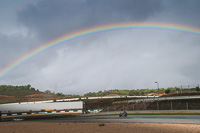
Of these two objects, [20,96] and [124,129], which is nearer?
[124,129]

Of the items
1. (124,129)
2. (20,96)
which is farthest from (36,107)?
(20,96)

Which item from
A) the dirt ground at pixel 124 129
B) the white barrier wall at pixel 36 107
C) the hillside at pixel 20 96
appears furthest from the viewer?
Result: the hillside at pixel 20 96

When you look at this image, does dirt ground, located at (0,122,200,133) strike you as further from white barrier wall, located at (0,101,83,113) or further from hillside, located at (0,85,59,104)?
hillside, located at (0,85,59,104)

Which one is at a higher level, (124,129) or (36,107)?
(124,129)

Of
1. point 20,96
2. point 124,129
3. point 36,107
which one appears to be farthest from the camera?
point 20,96

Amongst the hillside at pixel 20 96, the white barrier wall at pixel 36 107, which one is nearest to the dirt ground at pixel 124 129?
the white barrier wall at pixel 36 107

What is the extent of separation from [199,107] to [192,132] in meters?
28.4

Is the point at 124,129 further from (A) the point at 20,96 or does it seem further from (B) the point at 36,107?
(A) the point at 20,96

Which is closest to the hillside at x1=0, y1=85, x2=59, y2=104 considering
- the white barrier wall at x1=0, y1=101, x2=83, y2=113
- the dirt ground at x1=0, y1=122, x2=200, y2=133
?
the white barrier wall at x1=0, y1=101, x2=83, y2=113

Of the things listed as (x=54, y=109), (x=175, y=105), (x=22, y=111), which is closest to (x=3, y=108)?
(x=22, y=111)

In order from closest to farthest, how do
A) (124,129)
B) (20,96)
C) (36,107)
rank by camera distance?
(124,129), (36,107), (20,96)

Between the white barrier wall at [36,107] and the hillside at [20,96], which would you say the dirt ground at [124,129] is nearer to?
the white barrier wall at [36,107]

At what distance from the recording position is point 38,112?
219 ft

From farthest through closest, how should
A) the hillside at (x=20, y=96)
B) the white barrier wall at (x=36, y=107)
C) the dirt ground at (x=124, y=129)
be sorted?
the hillside at (x=20, y=96) → the white barrier wall at (x=36, y=107) → the dirt ground at (x=124, y=129)
